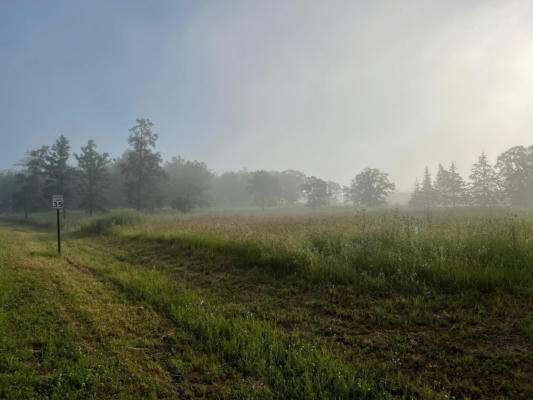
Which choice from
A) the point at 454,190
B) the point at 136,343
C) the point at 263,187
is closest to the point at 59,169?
the point at 263,187

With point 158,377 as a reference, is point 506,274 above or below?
above

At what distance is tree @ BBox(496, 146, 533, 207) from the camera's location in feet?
134

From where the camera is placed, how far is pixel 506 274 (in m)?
5.01

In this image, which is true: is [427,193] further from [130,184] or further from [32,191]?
[32,191]

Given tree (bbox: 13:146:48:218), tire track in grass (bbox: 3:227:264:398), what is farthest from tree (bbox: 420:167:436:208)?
tree (bbox: 13:146:48:218)

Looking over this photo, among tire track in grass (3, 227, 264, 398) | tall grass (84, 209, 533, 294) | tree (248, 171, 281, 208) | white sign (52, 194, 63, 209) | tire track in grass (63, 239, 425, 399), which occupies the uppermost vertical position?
tree (248, 171, 281, 208)

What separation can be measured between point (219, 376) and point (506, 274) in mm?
5745

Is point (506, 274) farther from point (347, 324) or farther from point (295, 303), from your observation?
point (295, 303)

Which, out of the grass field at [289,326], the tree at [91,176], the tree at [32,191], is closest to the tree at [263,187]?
the tree at [91,176]

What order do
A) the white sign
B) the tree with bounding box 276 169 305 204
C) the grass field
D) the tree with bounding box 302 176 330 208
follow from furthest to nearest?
1. the tree with bounding box 276 169 305 204
2. the tree with bounding box 302 176 330 208
3. the white sign
4. the grass field

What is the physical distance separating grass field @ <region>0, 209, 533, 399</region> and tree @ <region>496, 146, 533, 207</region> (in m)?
48.9

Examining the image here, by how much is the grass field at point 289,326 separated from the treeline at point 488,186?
1411 inches

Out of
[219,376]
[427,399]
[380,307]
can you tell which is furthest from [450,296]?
[219,376]

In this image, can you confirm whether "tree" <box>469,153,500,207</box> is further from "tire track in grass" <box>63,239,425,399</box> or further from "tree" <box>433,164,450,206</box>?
"tire track in grass" <box>63,239,425,399</box>
